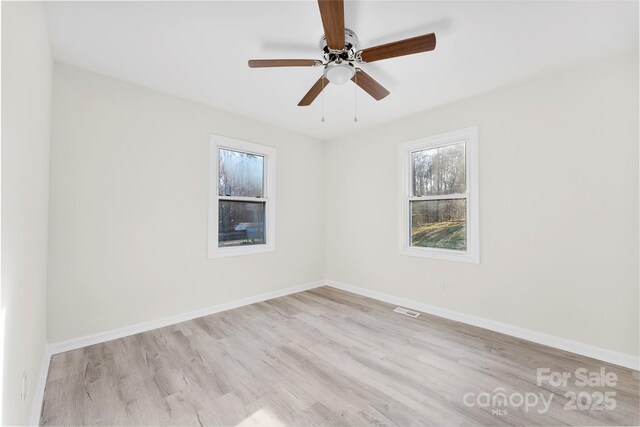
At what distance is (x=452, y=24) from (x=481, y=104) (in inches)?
54.5

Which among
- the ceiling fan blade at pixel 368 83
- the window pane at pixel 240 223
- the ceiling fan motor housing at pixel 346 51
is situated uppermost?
the ceiling fan motor housing at pixel 346 51

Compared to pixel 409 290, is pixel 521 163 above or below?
→ above

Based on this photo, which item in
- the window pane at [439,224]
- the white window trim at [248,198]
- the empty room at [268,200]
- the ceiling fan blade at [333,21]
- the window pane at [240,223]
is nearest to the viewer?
the ceiling fan blade at [333,21]

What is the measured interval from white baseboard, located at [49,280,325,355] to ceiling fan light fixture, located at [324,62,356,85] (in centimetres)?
292

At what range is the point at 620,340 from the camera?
2.25m

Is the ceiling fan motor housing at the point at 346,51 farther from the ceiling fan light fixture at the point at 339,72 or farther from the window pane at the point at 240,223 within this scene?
the window pane at the point at 240,223

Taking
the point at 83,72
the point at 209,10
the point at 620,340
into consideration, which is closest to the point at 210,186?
the point at 83,72

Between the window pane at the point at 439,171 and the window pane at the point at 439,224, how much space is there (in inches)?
5.9

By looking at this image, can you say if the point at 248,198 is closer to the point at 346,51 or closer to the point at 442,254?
the point at 346,51

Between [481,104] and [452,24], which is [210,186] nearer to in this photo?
[452,24]

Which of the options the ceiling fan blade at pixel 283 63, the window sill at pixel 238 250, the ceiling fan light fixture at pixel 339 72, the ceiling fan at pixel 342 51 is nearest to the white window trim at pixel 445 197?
the ceiling fan at pixel 342 51

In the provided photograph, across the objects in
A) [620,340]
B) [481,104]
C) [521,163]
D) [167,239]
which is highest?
[481,104]

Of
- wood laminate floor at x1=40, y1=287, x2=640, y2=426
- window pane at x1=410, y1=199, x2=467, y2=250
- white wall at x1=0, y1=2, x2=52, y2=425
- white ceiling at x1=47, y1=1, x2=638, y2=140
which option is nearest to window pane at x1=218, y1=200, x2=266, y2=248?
wood laminate floor at x1=40, y1=287, x2=640, y2=426

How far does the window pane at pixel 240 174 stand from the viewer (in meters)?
3.58
